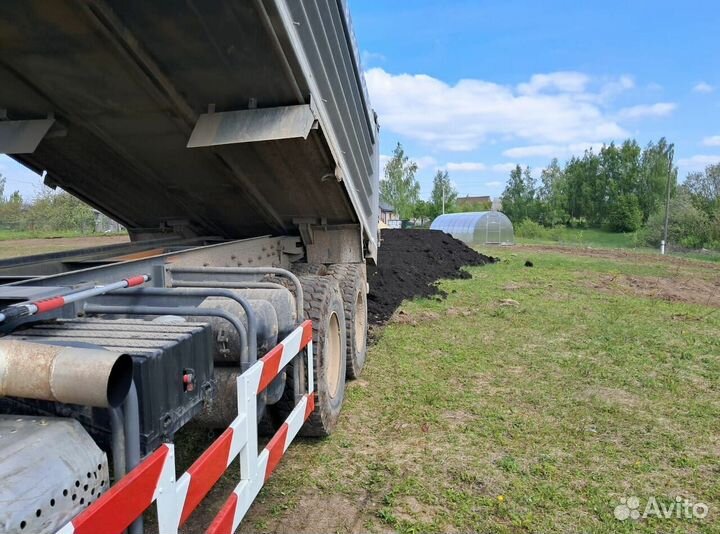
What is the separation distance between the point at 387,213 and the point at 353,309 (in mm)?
63409

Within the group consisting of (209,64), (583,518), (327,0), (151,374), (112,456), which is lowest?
(583,518)

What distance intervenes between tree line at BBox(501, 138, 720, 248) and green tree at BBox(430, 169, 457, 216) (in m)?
6.74

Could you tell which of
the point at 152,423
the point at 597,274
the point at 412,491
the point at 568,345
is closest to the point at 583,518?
the point at 412,491

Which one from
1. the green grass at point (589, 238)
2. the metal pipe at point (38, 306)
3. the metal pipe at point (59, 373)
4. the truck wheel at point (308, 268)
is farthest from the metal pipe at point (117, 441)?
the green grass at point (589, 238)

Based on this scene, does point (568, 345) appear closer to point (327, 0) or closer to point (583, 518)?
point (583, 518)

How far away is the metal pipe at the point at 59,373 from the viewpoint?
4.26ft

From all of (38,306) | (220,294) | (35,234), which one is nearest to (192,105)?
(220,294)

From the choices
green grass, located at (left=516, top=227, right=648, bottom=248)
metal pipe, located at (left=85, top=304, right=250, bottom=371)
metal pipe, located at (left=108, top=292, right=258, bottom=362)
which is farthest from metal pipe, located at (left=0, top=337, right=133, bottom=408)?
green grass, located at (left=516, top=227, right=648, bottom=248)

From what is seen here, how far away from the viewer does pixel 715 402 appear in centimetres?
437

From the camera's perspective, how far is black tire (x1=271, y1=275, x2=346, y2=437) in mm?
3254

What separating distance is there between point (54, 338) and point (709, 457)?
3900mm

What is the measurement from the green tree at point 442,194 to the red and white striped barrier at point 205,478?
6321 cm

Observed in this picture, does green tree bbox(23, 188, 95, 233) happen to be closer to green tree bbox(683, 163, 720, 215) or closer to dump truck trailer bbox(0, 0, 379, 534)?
dump truck trailer bbox(0, 0, 379, 534)

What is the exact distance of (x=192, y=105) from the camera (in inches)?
130
